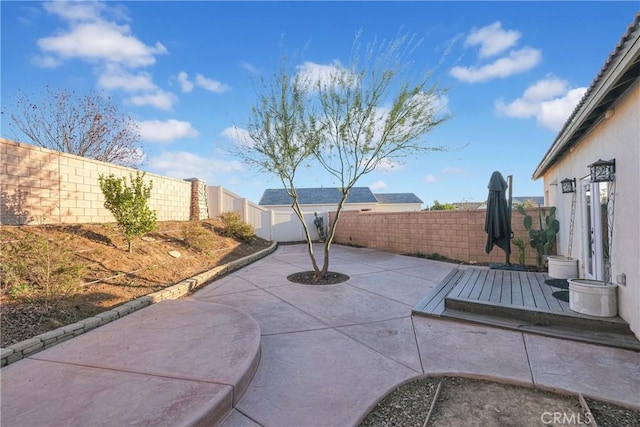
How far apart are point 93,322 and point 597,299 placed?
614 centimetres

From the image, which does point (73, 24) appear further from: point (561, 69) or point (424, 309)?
point (561, 69)

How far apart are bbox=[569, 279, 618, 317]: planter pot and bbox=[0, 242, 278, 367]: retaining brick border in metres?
5.96

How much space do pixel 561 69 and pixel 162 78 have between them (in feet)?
30.8

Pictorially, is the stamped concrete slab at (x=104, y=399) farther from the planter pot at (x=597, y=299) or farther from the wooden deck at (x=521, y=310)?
the planter pot at (x=597, y=299)

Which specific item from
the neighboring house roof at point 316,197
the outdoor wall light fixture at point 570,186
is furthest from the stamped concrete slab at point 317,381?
the neighboring house roof at point 316,197

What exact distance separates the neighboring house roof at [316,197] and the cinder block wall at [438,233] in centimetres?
1655

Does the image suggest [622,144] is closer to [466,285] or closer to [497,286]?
[497,286]

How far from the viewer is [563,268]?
5.82 meters

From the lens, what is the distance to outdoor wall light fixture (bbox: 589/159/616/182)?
151 inches

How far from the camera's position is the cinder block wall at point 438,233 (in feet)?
26.4

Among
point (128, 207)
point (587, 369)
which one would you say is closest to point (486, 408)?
point (587, 369)

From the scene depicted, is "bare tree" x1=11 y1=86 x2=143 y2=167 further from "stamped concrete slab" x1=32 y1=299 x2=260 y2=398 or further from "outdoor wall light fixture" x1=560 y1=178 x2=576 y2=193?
"outdoor wall light fixture" x1=560 y1=178 x2=576 y2=193

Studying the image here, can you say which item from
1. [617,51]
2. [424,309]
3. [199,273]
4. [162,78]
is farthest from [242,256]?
[617,51]

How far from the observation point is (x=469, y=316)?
4.24 m
